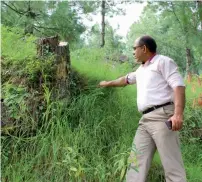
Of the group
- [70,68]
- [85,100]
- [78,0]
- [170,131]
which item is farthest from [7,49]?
[78,0]

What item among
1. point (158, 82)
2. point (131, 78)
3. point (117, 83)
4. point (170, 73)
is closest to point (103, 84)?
point (117, 83)

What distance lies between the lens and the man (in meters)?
2.83

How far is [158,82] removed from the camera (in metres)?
2.99

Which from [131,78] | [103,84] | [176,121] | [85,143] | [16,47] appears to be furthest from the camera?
[16,47]

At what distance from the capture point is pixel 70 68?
153 inches

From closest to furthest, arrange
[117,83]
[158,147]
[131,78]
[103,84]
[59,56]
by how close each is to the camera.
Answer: [158,147], [131,78], [117,83], [103,84], [59,56]

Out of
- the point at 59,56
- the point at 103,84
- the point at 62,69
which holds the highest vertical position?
the point at 59,56

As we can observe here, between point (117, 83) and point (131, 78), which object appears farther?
point (117, 83)

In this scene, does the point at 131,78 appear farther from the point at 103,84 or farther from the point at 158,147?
the point at 158,147

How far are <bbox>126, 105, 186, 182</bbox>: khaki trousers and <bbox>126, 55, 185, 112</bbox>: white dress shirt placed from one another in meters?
0.09

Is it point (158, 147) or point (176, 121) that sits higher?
point (176, 121)

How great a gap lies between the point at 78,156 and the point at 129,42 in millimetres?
23200

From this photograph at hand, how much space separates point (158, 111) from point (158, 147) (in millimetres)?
327

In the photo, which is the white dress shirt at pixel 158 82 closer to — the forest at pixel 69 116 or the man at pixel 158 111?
the man at pixel 158 111
